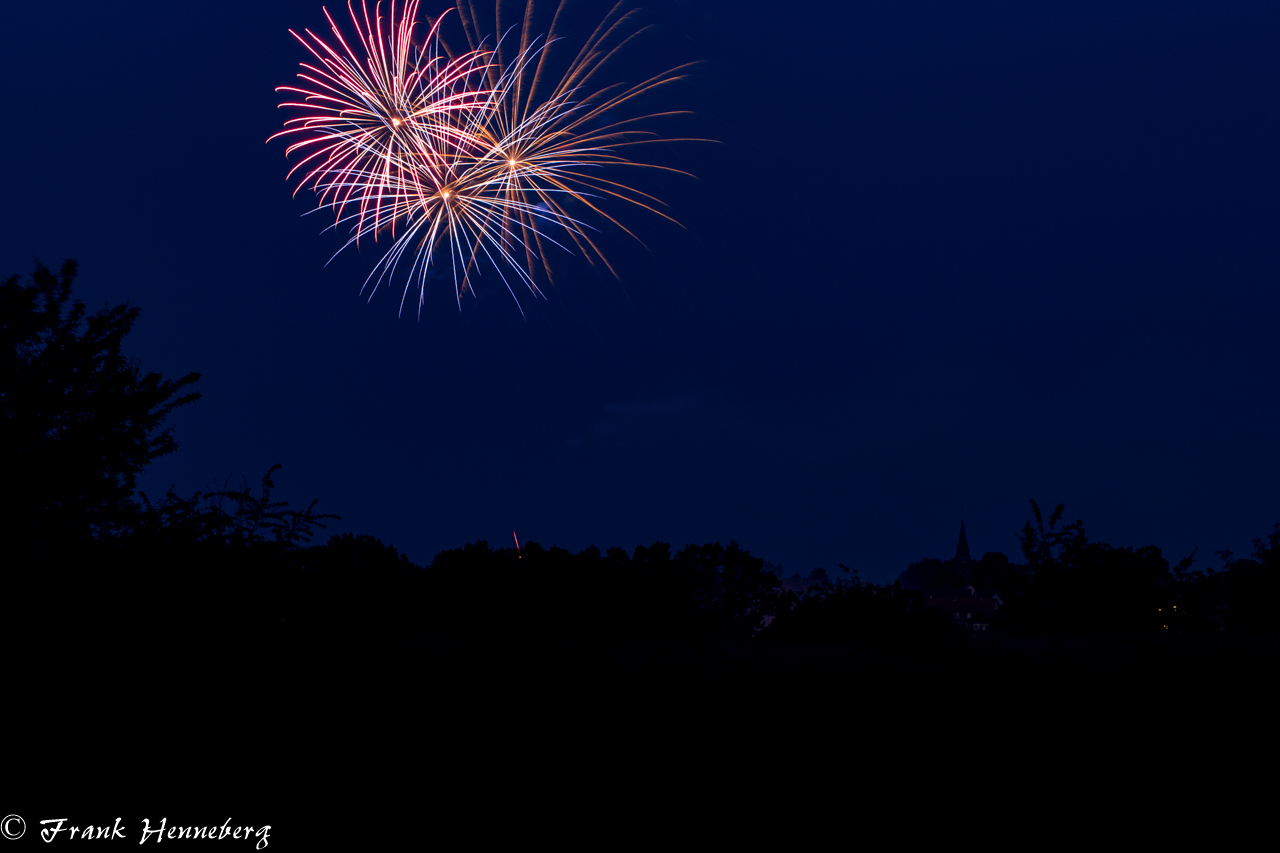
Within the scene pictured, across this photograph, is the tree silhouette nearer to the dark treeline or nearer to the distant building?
the dark treeline

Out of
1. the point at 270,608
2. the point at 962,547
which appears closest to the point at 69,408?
the point at 270,608

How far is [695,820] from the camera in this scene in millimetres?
6082

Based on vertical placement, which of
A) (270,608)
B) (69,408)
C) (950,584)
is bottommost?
(270,608)

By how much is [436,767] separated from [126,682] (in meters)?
2.62

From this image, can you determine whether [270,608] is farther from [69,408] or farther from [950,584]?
[950,584]

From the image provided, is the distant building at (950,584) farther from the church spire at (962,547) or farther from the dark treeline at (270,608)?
the dark treeline at (270,608)
